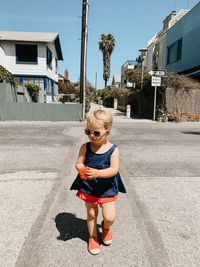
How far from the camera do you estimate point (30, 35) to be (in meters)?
26.6

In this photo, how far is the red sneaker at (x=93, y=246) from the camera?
8.64 ft

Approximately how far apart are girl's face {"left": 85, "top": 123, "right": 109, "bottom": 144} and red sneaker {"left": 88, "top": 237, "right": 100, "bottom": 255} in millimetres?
999

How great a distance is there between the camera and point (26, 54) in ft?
85.9

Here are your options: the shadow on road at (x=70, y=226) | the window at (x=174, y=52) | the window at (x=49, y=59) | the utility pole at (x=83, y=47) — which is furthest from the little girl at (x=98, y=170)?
the window at (x=174, y=52)

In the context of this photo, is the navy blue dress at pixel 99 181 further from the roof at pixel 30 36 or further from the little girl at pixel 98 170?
the roof at pixel 30 36

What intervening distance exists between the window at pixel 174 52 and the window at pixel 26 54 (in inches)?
556

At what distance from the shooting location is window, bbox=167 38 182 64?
2778cm

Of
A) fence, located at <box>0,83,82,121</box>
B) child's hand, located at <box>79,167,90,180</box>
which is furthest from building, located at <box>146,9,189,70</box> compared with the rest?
child's hand, located at <box>79,167,90,180</box>

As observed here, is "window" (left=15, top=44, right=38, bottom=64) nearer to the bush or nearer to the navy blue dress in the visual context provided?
→ the bush

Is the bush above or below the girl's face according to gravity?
above

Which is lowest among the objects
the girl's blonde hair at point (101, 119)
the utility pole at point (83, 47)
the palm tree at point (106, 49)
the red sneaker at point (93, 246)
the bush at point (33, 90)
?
the red sneaker at point (93, 246)

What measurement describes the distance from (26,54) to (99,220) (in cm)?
2538

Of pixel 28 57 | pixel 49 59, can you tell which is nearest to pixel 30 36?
pixel 28 57

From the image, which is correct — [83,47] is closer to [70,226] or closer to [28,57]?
[28,57]
